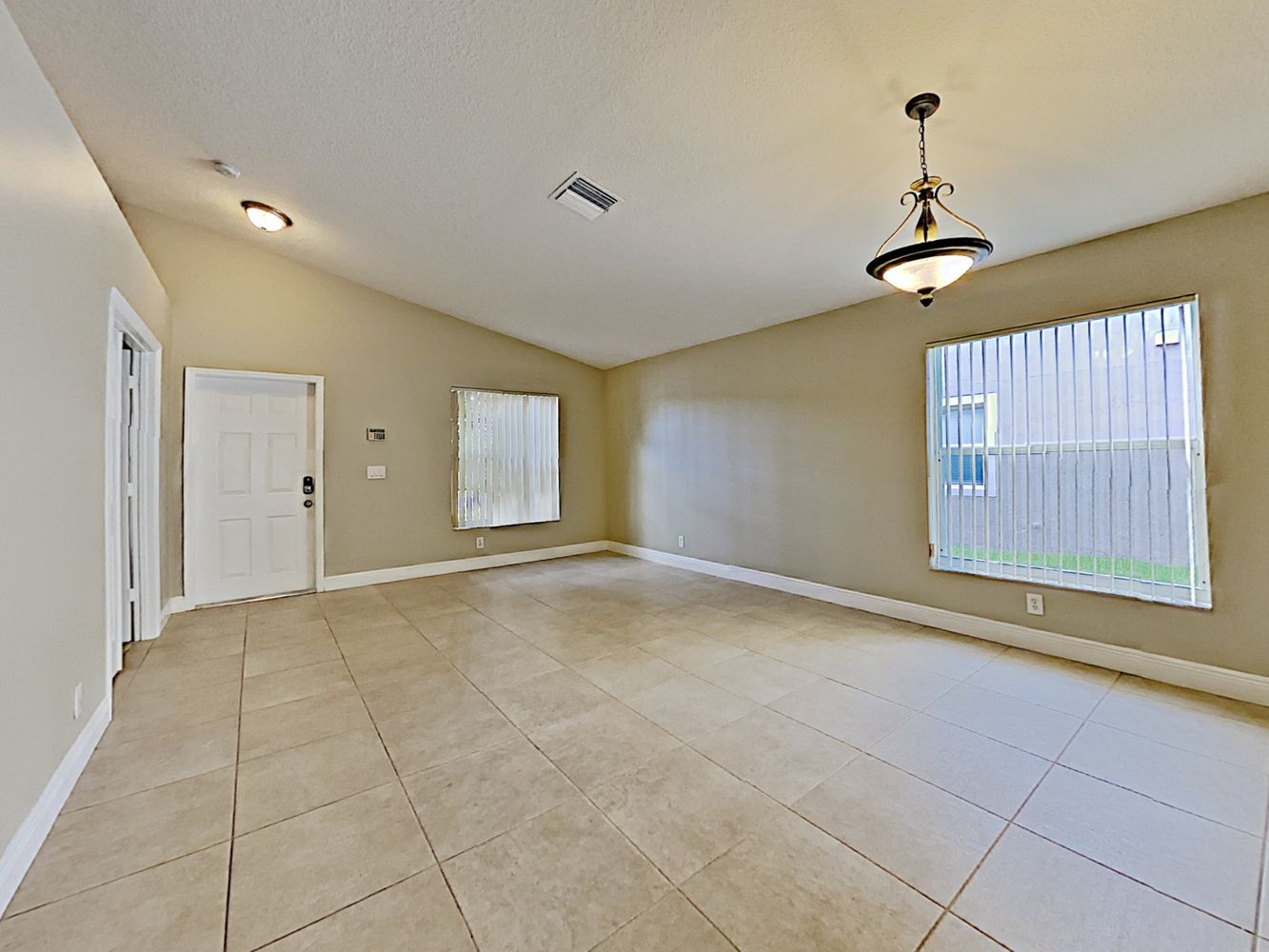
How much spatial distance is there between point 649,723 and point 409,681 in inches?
55.9

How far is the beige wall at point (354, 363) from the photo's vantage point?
4297mm

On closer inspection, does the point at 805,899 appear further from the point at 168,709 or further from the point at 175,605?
the point at 175,605

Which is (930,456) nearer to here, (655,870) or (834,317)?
(834,317)

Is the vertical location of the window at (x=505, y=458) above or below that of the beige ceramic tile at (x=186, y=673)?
above

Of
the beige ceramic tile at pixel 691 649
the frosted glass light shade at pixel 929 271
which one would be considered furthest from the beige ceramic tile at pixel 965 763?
the frosted glass light shade at pixel 929 271

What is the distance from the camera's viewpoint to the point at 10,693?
156 centimetres

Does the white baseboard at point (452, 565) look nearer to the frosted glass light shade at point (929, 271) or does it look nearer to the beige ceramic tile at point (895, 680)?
the beige ceramic tile at point (895, 680)

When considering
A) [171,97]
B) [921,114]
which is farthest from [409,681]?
[921,114]

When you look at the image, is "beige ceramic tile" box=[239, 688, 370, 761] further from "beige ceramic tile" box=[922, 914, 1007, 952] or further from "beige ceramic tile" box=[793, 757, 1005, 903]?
"beige ceramic tile" box=[922, 914, 1007, 952]

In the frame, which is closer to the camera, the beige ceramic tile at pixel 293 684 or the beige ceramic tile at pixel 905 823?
the beige ceramic tile at pixel 905 823

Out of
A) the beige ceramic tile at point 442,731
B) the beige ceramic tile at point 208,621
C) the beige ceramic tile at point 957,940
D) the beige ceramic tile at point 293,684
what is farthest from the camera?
the beige ceramic tile at point 208,621

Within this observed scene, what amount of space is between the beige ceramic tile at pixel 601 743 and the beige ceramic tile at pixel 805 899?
59cm

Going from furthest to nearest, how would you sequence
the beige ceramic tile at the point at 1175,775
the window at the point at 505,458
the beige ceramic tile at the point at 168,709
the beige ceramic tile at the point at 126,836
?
1. the window at the point at 505,458
2. the beige ceramic tile at the point at 168,709
3. the beige ceramic tile at the point at 1175,775
4. the beige ceramic tile at the point at 126,836

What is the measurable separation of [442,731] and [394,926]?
102 centimetres
